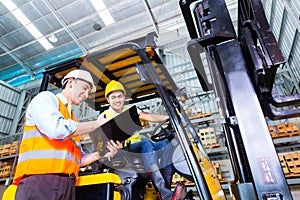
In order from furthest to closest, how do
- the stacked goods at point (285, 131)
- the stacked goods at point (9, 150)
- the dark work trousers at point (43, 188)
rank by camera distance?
the stacked goods at point (9, 150), the stacked goods at point (285, 131), the dark work trousers at point (43, 188)

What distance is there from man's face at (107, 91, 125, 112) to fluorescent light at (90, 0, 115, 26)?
25.7 feet

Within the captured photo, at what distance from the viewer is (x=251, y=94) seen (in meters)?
1.54

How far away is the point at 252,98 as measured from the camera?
1528 mm

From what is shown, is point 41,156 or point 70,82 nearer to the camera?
point 41,156

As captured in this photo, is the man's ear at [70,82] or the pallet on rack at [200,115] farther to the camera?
the pallet on rack at [200,115]

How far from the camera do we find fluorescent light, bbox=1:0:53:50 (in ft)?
32.1

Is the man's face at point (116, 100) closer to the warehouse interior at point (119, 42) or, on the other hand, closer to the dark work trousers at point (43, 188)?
the dark work trousers at point (43, 188)

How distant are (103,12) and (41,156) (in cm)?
942

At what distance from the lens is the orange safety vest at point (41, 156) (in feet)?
5.47

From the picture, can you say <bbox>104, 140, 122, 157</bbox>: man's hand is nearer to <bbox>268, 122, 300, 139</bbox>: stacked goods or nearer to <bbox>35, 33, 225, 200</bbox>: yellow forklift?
<bbox>35, 33, 225, 200</bbox>: yellow forklift

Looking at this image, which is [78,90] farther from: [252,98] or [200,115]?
[200,115]

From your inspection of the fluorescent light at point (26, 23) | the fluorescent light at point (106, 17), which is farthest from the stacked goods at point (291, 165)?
the fluorescent light at point (26, 23)

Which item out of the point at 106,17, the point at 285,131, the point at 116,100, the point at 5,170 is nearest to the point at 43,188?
the point at 116,100

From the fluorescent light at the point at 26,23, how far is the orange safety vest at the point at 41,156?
1051cm
